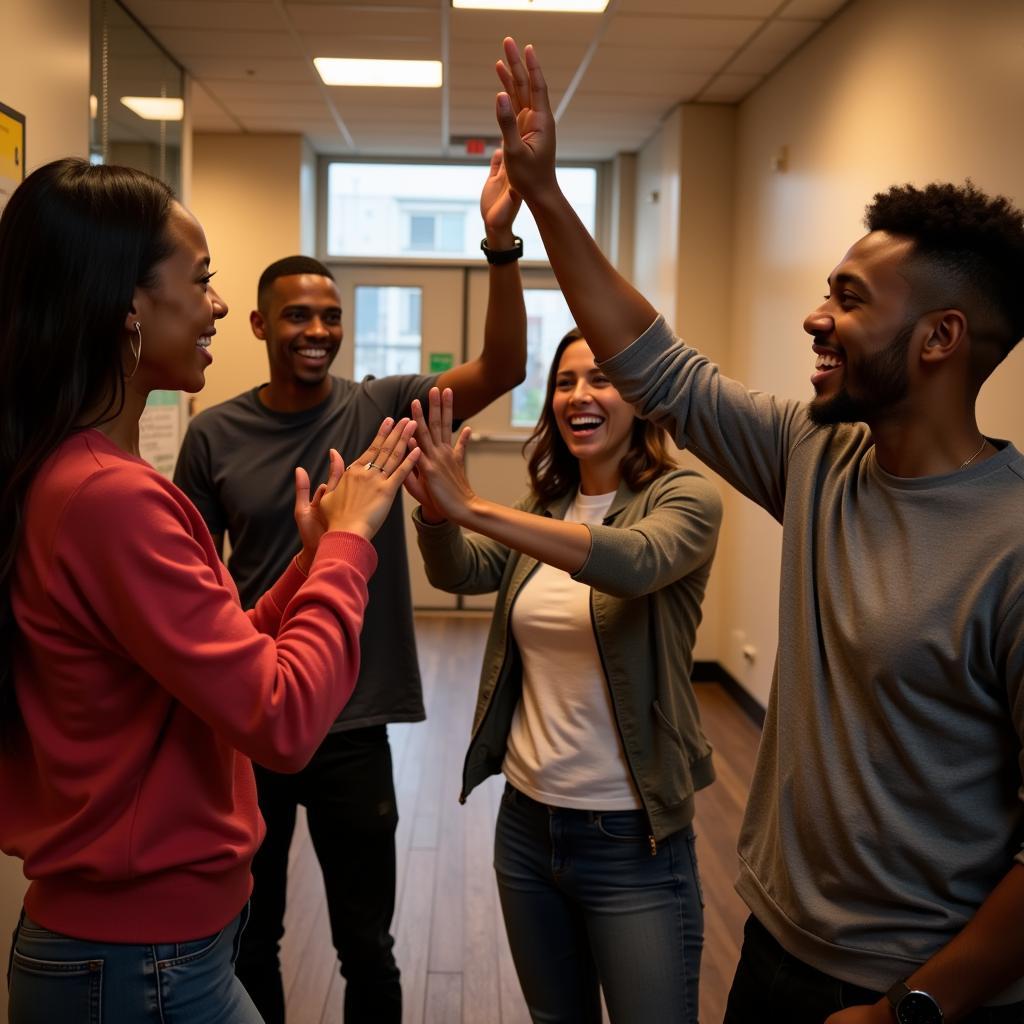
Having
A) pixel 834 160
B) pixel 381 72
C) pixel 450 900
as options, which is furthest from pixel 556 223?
pixel 381 72

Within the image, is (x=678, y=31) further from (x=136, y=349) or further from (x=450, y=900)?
(x=136, y=349)

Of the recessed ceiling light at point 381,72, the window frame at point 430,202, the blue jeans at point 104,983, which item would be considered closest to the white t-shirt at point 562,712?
the blue jeans at point 104,983

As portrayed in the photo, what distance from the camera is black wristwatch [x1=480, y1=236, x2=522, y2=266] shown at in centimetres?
196

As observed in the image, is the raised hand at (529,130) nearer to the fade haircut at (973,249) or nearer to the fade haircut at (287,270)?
A: the fade haircut at (973,249)

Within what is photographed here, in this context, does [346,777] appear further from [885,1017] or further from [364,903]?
[885,1017]

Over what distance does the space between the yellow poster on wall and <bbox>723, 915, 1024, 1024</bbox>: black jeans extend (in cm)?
237

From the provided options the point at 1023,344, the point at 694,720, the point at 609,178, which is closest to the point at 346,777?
the point at 694,720

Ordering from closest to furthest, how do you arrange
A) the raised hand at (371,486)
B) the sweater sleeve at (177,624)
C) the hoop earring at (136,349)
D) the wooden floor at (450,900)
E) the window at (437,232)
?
the sweater sleeve at (177,624), the hoop earring at (136,349), the raised hand at (371,486), the wooden floor at (450,900), the window at (437,232)

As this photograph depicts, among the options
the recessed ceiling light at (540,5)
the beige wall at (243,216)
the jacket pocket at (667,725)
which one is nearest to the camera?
the jacket pocket at (667,725)

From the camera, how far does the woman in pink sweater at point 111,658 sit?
1094 millimetres

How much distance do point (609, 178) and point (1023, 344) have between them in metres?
5.02

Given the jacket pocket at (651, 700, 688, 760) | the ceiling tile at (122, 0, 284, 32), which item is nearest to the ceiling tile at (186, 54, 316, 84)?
the ceiling tile at (122, 0, 284, 32)

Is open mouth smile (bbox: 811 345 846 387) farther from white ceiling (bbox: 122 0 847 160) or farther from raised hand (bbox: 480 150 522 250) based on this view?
white ceiling (bbox: 122 0 847 160)

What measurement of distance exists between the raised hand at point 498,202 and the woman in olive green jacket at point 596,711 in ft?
0.99
